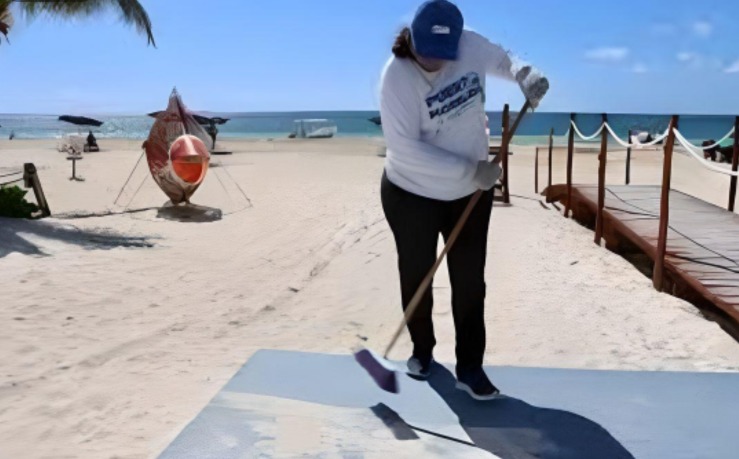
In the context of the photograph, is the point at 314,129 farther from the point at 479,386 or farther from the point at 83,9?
the point at 479,386

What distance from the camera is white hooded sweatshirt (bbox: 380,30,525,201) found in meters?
2.82

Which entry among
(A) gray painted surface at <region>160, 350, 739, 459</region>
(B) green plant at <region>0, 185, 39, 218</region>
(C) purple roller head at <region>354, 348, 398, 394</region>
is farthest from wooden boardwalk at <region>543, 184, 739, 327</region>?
(B) green plant at <region>0, 185, 39, 218</region>

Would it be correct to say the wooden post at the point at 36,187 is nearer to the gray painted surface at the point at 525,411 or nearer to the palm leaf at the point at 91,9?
the palm leaf at the point at 91,9

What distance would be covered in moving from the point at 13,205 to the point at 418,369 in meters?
7.73

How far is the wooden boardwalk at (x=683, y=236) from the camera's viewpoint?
17.2ft

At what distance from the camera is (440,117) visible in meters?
2.87

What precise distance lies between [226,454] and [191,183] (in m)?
9.59

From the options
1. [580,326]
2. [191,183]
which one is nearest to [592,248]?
[580,326]

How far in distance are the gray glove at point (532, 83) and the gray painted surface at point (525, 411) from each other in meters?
1.21

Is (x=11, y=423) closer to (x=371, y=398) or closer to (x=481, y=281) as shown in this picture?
(x=371, y=398)

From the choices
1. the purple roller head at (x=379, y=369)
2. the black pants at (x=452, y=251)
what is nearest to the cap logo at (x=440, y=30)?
the black pants at (x=452, y=251)

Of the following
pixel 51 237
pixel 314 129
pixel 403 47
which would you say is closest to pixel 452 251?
pixel 403 47

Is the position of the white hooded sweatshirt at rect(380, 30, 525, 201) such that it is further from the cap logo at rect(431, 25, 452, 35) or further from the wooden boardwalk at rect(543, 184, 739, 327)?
the wooden boardwalk at rect(543, 184, 739, 327)

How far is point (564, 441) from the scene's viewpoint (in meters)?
2.77
